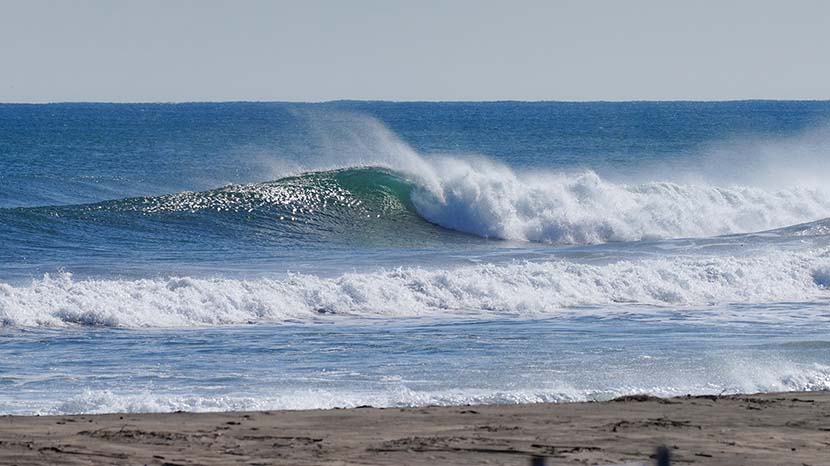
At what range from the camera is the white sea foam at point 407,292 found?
15.7 metres

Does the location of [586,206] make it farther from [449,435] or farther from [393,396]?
[449,435]

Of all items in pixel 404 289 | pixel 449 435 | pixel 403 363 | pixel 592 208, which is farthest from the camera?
pixel 592 208

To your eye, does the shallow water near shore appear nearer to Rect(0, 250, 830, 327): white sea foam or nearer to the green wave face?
Rect(0, 250, 830, 327): white sea foam

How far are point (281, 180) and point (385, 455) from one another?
24159 millimetres

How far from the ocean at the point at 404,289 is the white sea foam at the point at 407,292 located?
0.05 metres

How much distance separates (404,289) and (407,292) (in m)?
0.12

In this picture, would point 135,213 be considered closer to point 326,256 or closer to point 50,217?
point 50,217

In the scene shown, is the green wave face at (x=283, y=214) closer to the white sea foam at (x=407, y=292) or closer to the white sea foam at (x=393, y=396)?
the white sea foam at (x=407, y=292)

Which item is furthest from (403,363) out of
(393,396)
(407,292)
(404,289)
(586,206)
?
(586,206)

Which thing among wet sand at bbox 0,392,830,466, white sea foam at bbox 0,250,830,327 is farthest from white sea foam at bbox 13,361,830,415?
white sea foam at bbox 0,250,830,327

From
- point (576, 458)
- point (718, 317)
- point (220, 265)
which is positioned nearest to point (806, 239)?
point (718, 317)

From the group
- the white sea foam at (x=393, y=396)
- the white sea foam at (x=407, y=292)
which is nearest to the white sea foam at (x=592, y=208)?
the white sea foam at (x=407, y=292)

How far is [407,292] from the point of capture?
17.4m

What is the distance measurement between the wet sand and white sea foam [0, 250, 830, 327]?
20.3ft
